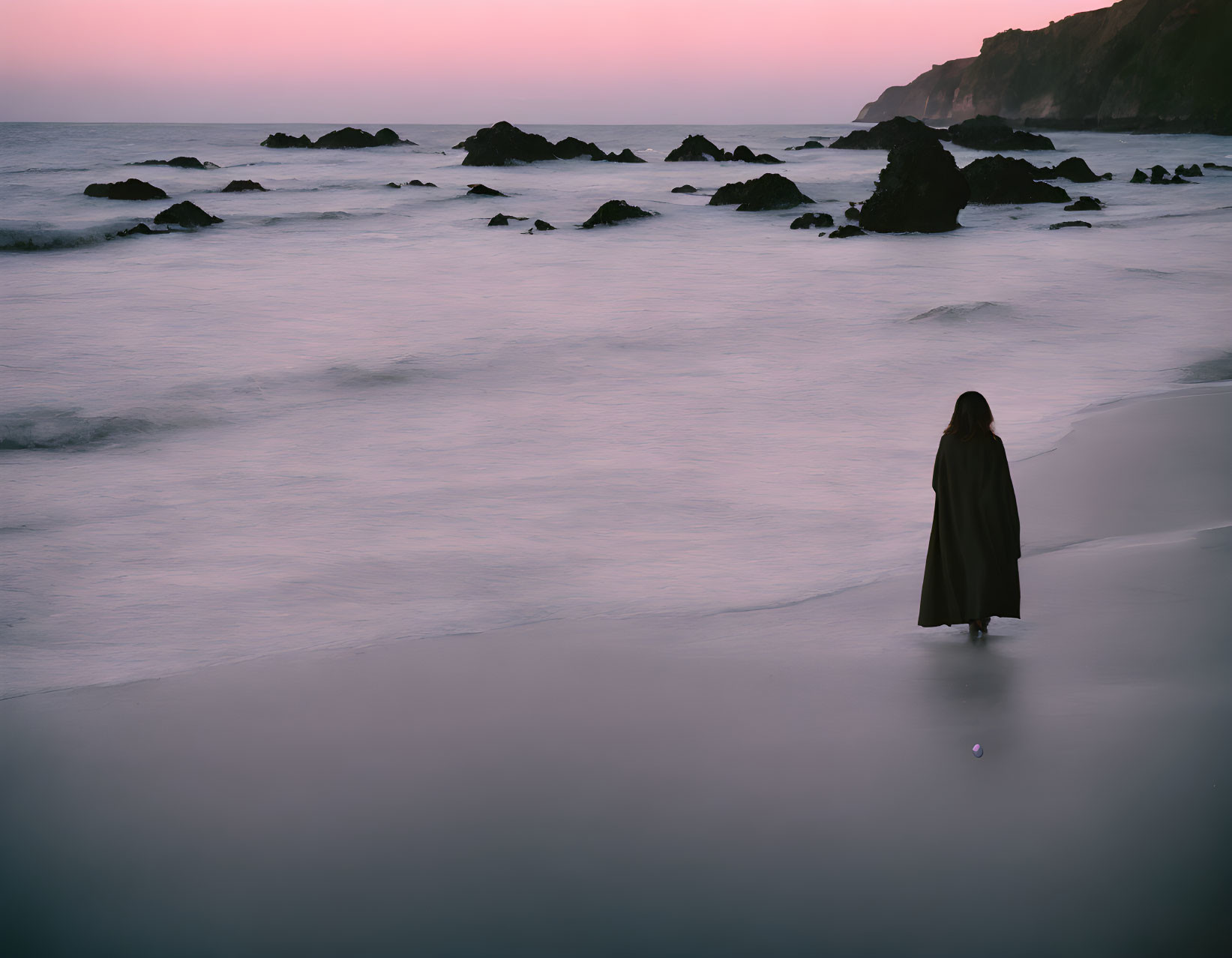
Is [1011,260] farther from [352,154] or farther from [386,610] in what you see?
[352,154]

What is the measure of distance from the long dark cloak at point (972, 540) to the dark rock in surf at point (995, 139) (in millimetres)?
59688

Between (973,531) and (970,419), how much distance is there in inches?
22.1

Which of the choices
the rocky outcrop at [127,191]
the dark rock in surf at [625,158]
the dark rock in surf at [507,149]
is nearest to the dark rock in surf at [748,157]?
the dark rock in surf at [625,158]

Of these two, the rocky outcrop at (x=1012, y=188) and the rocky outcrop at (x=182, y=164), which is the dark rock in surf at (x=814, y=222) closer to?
the rocky outcrop at (x=1012, y=188)

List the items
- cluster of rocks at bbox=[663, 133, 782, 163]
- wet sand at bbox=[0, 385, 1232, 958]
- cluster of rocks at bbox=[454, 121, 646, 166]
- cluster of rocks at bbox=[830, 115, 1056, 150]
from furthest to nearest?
cluster of rocks at bbox=[830, 115, 1056, 150]
cluster of rocks at bbox=[663, 133, 782, 163]
cluster of rocks at bbox=[454, 121, 646, 166]
wet sand at bbox=[0, 385, 1232, 958]

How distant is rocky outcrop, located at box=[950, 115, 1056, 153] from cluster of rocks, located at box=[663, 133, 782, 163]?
42.4 feet

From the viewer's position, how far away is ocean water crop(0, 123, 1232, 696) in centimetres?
677

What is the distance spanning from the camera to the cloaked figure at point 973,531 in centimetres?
539

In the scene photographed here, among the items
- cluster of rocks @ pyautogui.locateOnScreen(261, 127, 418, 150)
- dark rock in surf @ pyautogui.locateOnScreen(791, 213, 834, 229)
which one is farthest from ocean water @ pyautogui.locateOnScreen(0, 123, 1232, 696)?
cluster of rocks @ pyautogui.locateOnScreen(261, 127, 418, 150)

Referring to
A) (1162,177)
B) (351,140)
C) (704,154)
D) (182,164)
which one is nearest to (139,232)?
(182,164)

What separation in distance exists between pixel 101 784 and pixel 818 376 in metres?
11.2

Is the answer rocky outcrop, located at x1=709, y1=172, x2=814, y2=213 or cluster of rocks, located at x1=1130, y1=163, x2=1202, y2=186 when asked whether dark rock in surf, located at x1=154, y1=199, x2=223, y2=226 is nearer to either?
rocky outcrop, located at x1=709, y1=172, x2=814, y2=213

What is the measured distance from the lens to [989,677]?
200 inches

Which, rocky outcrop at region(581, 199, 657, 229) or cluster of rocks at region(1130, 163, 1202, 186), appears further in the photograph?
cluster of rocks at region(1130, 163, 1202, 186)
